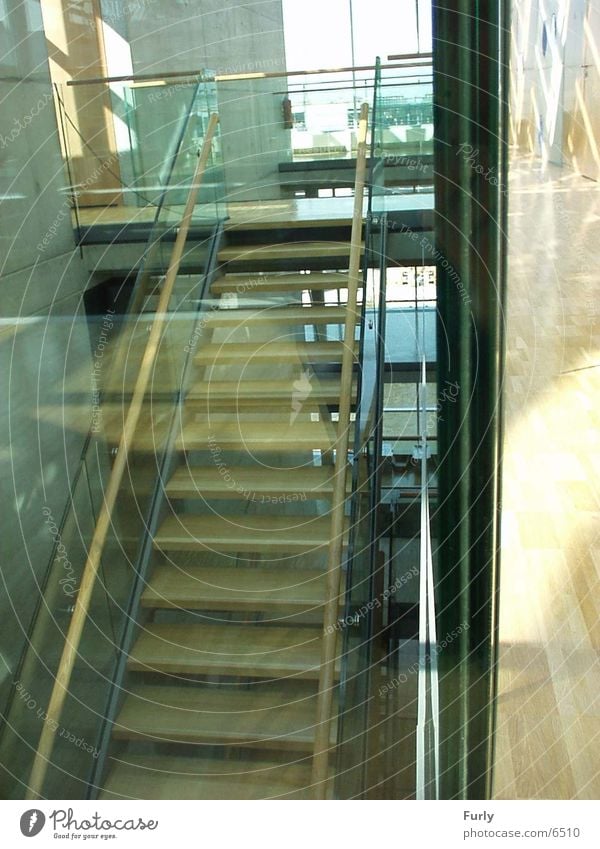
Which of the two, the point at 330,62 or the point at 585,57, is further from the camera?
the point at 330,62

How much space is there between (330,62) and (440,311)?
26 centimetres

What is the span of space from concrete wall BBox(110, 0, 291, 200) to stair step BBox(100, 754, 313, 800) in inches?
22.8

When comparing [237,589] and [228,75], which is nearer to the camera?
[228,75]

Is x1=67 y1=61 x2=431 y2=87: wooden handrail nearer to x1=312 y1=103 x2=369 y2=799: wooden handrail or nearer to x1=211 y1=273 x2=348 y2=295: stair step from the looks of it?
x1=312 y1=103 x2=369 y2=799: wooden handrail

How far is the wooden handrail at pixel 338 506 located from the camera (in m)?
0.74

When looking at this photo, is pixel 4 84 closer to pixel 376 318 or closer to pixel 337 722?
pixel 376 318

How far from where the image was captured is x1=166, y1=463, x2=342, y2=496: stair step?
87cm

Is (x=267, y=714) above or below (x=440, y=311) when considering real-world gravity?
below

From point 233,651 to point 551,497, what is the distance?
0.37m

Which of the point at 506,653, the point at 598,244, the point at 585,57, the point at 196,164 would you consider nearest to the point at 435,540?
the point at 506,653

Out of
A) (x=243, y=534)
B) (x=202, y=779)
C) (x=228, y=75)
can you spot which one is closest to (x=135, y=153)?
(x=228, y=75)

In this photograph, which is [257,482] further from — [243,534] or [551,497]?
[551,497]

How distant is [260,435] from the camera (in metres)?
0.85

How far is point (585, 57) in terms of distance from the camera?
0.56 meters
